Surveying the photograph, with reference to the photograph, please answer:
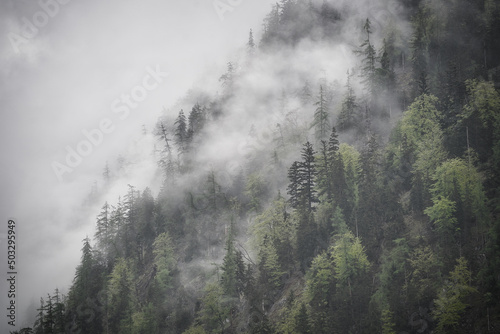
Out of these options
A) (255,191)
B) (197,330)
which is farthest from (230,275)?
(255,191)

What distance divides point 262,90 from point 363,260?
228 ft

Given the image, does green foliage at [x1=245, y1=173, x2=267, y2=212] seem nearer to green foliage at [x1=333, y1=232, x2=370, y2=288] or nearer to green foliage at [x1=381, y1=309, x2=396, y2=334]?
green foliage at [x1=333, y1=232, x2=370, y2=288]

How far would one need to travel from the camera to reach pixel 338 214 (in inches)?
2370

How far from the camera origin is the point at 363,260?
174 feet

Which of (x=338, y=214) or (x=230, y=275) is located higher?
(x=338, y=214)

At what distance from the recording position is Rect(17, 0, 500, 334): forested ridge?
159ft

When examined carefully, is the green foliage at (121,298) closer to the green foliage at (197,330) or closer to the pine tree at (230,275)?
the green foliage at (197,330)

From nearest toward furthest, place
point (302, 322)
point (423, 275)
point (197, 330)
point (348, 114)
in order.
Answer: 1. point (423, 275)
2. point (302, 322)
3. point (197, 330)
4. point (348, 114)

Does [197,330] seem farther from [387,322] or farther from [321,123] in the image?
[321,123]

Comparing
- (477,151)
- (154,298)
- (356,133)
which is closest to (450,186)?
(477,151)

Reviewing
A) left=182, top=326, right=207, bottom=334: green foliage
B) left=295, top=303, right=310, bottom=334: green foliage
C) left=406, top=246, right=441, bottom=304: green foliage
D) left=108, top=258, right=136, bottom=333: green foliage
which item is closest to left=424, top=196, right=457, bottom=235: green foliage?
left=406, top=246, right=441, bottom=304: green foliage

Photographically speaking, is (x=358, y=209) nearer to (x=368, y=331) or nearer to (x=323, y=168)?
(x=323, y=168)

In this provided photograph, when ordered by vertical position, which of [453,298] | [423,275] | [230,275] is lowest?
[453,298]

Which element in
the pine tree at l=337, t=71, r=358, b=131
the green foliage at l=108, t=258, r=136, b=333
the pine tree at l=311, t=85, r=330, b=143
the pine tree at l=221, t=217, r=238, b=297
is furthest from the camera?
the pine tree at l=311, t=85, r=330, b=143
